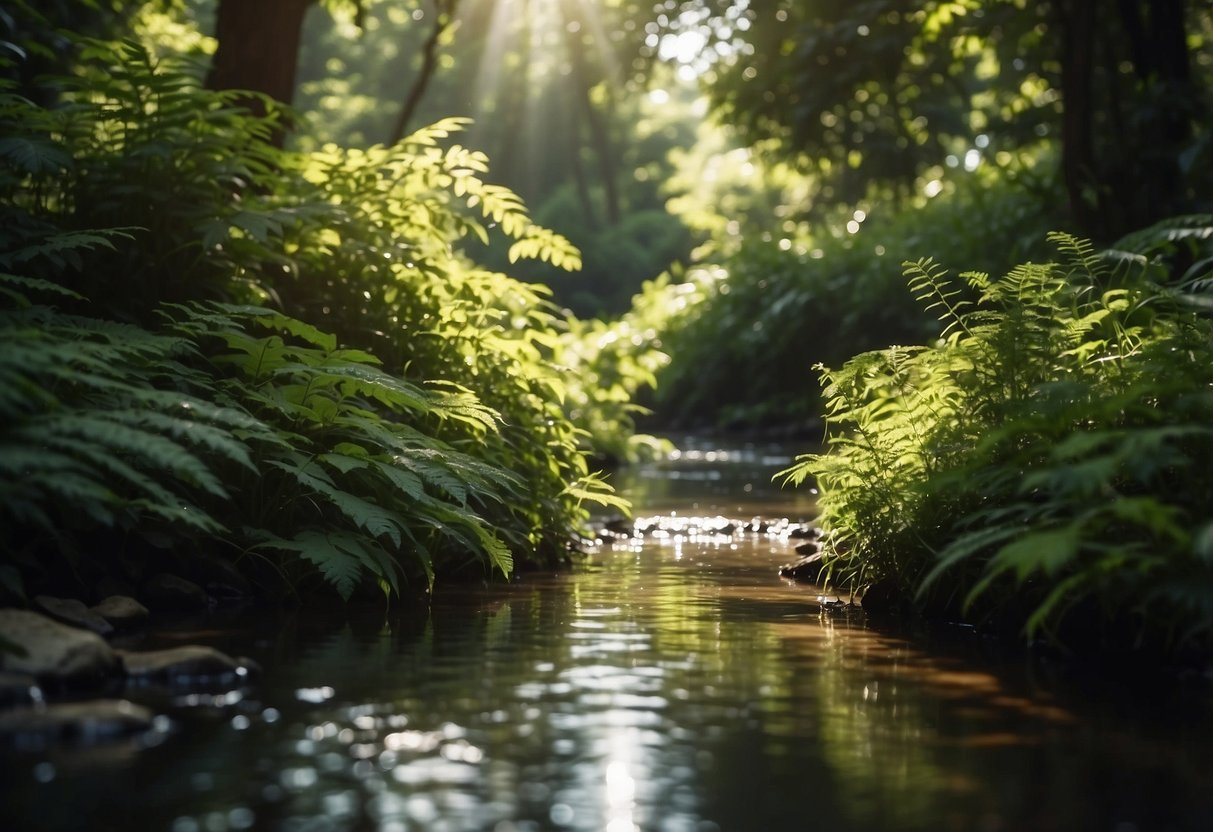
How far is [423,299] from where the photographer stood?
23.6 ft

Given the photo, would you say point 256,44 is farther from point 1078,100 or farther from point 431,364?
point 1078,100

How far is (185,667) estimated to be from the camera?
4078 millimetres

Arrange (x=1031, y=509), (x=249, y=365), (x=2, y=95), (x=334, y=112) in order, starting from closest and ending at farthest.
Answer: (x=1031, y=509) < (x=249, y=365) < (x=2, y=95) < (x=334, y=112)

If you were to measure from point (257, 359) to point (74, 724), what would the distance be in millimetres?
2450

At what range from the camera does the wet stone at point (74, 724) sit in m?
3.36

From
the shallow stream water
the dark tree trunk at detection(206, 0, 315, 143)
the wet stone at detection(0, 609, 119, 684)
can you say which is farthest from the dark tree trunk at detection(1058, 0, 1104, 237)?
the wet stone at detection(0, 609, 119, 684)

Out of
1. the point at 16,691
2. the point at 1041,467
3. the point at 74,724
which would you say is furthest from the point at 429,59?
the point at 74,724

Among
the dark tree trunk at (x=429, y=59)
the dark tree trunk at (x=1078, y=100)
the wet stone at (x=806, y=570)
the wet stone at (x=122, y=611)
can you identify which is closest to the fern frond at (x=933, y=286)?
the wet stone at (x=806, y=570)

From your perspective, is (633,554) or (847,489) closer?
(847,489)

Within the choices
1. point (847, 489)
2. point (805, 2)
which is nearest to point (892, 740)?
point (847, 489)

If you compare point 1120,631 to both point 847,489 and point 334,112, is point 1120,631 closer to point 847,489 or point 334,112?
point 847,489

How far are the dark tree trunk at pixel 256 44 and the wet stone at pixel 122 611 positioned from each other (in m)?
4.41

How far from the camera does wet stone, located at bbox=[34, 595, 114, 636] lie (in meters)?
4.70

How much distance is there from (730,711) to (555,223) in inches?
1785
